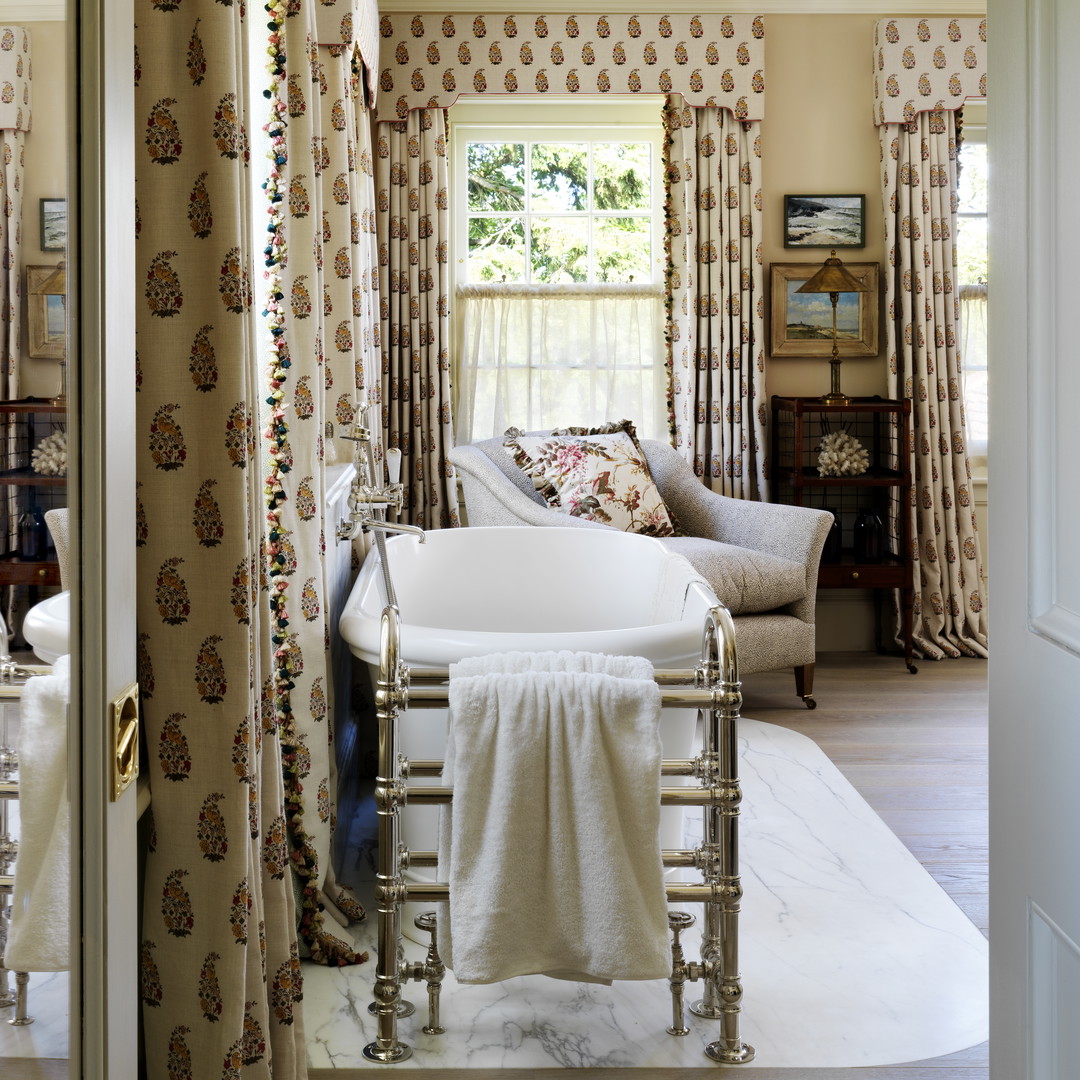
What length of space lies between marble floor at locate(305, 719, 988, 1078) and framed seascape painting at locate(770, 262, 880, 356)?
279 centimetres

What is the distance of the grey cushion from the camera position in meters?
4.16

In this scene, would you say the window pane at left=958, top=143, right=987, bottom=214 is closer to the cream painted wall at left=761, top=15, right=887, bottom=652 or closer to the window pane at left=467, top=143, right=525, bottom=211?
the cream painted wall at left=761, top=15, right=887, bottom=652

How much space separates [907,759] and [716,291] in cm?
230

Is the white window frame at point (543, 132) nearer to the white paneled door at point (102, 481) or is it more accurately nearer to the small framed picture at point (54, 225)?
the white paneled door at point (102, 481)

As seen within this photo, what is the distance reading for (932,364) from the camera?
517 centimetres

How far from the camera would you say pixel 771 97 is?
5.15 meters

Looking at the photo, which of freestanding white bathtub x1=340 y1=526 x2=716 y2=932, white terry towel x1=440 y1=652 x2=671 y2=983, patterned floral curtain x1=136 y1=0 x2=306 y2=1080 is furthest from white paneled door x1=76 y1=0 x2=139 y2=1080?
freestanding white bathtub x1=340 y1=526 x2=716 y2=932

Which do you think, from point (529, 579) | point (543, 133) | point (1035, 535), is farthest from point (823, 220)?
point (1035, 535)

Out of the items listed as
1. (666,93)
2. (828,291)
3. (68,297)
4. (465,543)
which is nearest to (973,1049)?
(68,297)

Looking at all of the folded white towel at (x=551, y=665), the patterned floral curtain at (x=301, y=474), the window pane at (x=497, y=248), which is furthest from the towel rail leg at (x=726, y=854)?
the window pane at (x=497, y=248)

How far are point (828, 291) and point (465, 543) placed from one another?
2025 mm

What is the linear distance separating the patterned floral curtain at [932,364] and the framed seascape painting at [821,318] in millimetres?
94

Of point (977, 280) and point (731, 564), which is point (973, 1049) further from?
point (977, 280)

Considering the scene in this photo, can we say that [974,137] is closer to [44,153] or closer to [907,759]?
[907,759]
